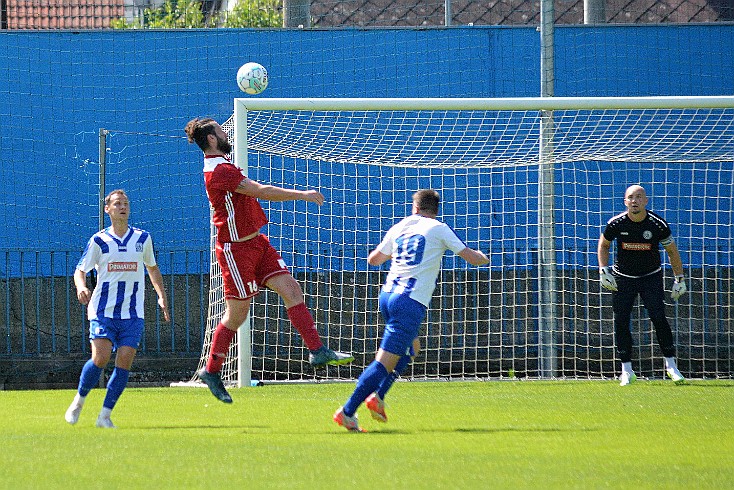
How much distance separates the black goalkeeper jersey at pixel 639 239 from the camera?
1141 centimetres

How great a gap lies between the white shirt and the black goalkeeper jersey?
4185mm

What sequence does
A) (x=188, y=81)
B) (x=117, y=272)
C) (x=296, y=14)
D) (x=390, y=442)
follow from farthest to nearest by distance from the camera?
1. (x=296, y=14)
2. (x=188, y=81)
3. (x=117, y=272)
4. (x=390, y=442)

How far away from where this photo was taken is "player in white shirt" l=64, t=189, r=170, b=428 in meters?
8.06

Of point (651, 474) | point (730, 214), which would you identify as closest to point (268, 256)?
point (651, 474)

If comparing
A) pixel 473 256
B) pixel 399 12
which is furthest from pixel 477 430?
pixel 399 12

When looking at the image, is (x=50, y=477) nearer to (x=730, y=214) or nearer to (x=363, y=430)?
(x=363, y=430)

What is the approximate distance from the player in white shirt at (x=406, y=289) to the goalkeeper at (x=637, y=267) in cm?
418

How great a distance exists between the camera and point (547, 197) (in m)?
12.8

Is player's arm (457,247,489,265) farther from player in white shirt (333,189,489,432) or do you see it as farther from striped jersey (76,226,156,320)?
striped jersey (76,226,156,320)

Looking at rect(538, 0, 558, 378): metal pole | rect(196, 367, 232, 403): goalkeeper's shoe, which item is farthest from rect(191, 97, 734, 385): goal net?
rect(196, 367, 232, 403): goalkeeper's shoe

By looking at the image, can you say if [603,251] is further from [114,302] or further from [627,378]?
[114,302]

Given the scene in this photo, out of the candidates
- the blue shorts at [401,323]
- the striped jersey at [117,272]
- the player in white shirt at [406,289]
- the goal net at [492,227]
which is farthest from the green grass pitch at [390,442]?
the goal net at [492,227]

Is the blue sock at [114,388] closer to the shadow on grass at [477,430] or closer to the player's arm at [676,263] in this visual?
the shadow on grass at [477,430]

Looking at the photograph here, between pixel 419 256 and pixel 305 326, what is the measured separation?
1226mm
